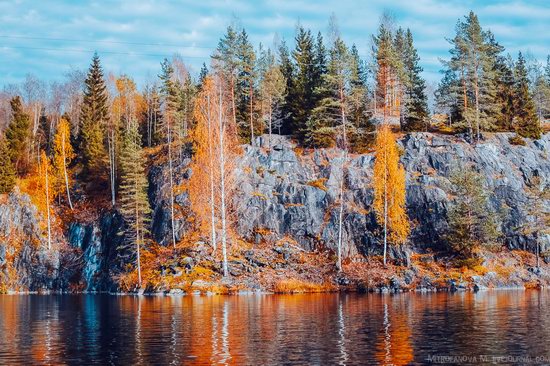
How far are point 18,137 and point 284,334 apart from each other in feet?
231

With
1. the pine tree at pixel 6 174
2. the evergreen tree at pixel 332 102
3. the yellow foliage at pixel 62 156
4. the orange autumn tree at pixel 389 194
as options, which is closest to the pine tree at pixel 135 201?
the yellow foliage at pixel 62 156

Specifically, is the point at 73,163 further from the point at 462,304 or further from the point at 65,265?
the point at 462,304

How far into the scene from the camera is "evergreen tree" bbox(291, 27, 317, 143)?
73250 mm

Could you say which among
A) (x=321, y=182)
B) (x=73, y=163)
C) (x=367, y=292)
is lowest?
(x=367, y=292)

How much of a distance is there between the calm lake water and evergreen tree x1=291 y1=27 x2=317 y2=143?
3820 cm

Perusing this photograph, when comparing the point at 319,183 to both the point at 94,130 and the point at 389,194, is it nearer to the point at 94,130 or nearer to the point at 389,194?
the point at 389,194

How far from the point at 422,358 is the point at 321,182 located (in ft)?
157

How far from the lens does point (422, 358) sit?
17.7m

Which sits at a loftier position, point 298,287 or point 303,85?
point 303,85

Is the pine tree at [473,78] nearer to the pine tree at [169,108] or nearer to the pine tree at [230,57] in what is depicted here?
the pine tree at [230,57]

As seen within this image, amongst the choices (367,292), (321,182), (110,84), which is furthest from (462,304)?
(110,84)

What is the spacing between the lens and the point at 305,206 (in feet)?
204

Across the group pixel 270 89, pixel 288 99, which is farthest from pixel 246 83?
pixel 288 99

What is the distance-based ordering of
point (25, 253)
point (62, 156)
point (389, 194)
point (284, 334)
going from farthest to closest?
point (62, 156)
point (25, 253)
point (389, 194)
point (284, 334)
